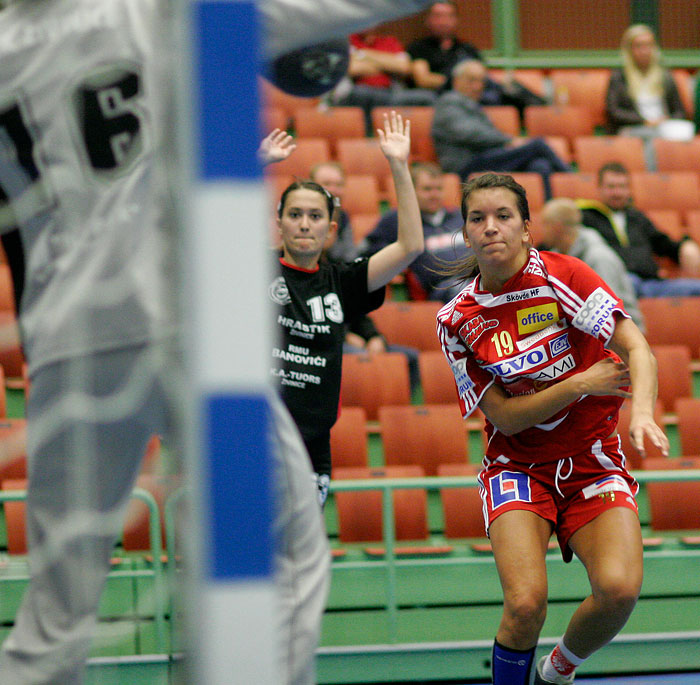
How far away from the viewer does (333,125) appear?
7598 mm

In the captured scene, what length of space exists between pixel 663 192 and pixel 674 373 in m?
2.32

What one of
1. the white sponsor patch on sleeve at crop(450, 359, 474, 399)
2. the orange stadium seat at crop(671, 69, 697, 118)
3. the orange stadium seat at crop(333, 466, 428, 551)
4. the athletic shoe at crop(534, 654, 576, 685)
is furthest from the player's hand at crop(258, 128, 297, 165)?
the orange stadium seat at crop(671, 69, 697, 118)

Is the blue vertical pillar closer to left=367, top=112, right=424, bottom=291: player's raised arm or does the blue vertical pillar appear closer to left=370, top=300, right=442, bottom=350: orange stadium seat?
left=367, top=112, right=424, bottom=291: player's raised arm

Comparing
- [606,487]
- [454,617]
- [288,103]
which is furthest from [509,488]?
[288,103]

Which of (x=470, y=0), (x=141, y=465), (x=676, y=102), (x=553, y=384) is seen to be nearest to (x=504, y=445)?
(x=553, y=384)

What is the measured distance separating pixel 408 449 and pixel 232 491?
3.70 m

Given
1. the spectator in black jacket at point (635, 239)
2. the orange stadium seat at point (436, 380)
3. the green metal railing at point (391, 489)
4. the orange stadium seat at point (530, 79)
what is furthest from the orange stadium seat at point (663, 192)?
the green metal railing at point (391, 489)

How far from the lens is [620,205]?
614cm

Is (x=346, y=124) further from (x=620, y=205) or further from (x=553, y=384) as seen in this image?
(x=553, y=384)

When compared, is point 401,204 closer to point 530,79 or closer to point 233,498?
point 233,498

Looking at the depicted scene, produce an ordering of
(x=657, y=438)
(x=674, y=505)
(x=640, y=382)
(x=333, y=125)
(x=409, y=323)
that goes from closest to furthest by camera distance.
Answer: (x=657, y=438) → (x=640, y=382) → (x=674, y=505) → (x=409, y=323) → (x=333, y=125)

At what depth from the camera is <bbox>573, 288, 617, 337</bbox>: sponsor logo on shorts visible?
2.77 m

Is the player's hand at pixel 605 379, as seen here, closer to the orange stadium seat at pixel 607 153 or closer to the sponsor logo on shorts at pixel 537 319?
the sponsor logo on shorts at pixel 537 319

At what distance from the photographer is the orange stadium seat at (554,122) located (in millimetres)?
8219
